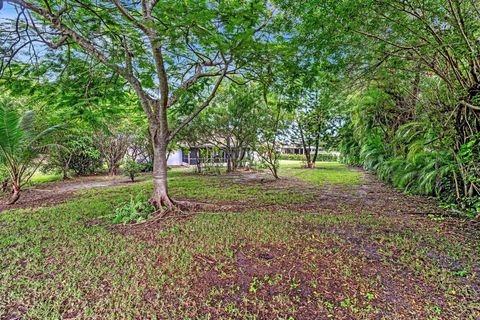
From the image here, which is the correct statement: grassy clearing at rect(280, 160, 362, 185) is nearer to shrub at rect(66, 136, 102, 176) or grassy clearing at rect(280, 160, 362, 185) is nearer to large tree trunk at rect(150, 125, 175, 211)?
large tree trunk at rect(150, 125, 175, 211)

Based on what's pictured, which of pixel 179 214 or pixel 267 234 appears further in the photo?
pixel 179 214

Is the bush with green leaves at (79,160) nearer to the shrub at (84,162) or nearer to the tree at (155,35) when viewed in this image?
the shrub at (84,162)

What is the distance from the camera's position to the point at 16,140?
220 inches

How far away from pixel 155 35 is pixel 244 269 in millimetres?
3570

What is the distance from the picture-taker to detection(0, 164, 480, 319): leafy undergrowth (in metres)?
2.04

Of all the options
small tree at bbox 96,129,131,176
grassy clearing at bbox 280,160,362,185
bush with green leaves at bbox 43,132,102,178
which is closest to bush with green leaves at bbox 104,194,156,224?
grassy clearing at bbox 280,160,362,185

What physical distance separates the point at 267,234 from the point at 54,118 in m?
7.51

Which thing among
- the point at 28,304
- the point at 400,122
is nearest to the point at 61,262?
the point at 28,304

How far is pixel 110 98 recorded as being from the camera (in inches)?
217

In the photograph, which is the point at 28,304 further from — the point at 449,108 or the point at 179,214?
the point at 449,108

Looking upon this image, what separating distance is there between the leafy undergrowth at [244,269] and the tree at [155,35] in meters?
1.73

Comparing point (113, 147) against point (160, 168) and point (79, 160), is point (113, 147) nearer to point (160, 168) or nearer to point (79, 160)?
point (79, 160)

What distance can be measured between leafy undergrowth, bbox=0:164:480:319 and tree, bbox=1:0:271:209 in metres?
1.73

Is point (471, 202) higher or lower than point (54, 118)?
lower
